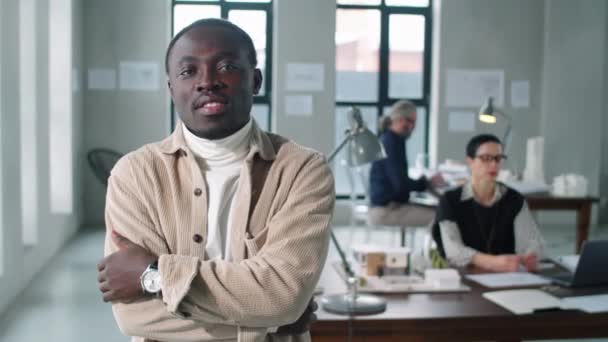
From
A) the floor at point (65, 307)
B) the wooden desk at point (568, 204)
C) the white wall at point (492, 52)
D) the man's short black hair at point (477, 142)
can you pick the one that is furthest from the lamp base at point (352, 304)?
the white wall at point (492, 52)

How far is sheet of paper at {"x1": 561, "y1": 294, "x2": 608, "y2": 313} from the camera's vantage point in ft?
8.30

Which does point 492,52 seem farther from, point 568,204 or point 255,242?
point 255,242

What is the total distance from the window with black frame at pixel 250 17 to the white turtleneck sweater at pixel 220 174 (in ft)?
22.9

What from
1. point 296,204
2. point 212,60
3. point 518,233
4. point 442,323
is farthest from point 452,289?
point 212,60

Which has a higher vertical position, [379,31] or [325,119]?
[379,31]

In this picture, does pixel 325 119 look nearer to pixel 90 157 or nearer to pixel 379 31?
pixel 379 31

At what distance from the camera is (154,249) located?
1425 millimetres

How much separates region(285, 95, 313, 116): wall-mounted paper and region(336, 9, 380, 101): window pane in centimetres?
64

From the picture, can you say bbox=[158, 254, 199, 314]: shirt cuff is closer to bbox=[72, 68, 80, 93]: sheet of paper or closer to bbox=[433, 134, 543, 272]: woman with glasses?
bbox=[433, 134, 543, 272]: woman with glasses

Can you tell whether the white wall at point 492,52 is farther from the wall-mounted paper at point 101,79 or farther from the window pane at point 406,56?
the wall-mounted paper at point 101,79

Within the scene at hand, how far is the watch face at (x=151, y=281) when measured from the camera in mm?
1363

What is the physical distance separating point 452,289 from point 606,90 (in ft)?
→ 22.0

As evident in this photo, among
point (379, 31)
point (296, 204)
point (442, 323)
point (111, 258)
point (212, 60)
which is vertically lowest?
point (442, 323)

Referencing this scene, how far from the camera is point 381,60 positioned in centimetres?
865
